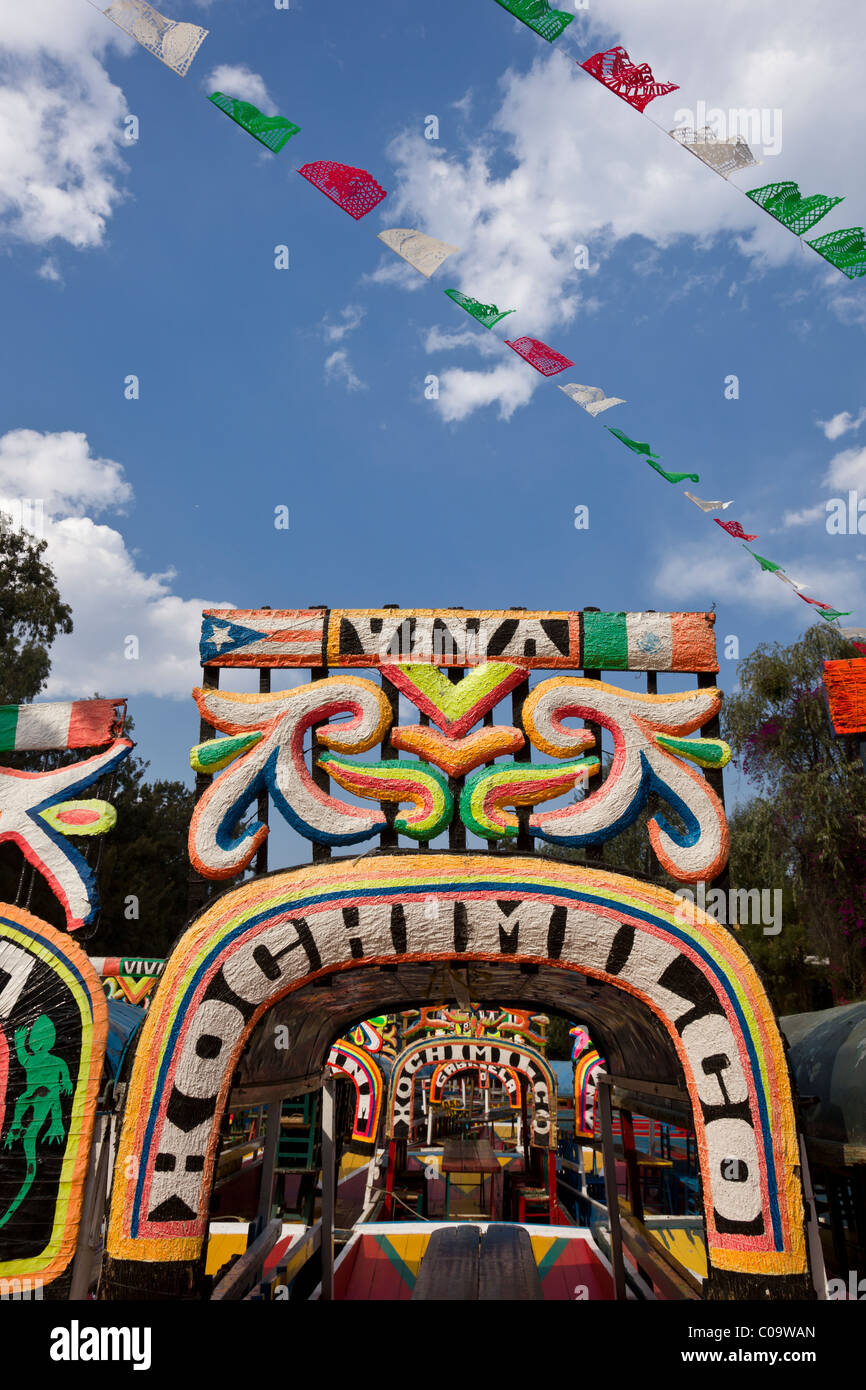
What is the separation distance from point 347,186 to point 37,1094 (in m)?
6.85

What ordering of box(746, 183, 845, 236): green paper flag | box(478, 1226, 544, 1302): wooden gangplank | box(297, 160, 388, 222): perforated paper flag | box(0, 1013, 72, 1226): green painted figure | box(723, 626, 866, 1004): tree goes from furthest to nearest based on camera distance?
box(723, 626, 866, 1004): tree, box(478, 1226, 544, 1302): wooden gangplank, box(0, 1013, 72, 1226): green painted figure, box(297, 160, 388, 222): perforated paper flag, box(746, 183, 845, 236): green paper flag

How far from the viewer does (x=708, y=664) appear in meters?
6.72

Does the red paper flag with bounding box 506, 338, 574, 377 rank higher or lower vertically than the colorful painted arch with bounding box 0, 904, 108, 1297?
higher

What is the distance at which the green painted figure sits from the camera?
605 cm

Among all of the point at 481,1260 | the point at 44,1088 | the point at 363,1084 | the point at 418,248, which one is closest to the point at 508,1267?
the point at 481,1260

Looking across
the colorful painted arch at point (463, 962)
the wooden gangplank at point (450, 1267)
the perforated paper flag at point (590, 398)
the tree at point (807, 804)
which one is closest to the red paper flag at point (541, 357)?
the perforated paper flag at point (590, 398)

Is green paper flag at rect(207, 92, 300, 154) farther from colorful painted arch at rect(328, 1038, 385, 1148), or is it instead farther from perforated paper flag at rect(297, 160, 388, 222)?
colorful painted arch at rect(328, 1038, 385, 1148)

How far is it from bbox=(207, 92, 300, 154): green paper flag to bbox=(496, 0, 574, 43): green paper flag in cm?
147

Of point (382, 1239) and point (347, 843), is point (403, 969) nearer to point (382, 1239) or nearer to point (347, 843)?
point (347, 843)

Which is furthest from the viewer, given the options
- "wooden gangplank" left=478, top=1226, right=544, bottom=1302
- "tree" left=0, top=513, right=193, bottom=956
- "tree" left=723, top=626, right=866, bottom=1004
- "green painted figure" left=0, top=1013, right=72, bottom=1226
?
"tree" left=0, top=513, right=193, bottom=956

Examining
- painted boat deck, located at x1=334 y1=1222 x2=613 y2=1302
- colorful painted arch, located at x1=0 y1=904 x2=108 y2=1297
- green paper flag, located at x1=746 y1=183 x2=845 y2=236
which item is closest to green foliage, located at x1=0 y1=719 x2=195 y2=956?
painted boat deck, located at x1=334 y1=1222 x2=613 y2=1302

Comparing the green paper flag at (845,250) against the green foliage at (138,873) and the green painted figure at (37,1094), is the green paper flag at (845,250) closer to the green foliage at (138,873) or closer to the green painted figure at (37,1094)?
the green painted figure at (37,1094)
